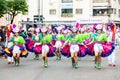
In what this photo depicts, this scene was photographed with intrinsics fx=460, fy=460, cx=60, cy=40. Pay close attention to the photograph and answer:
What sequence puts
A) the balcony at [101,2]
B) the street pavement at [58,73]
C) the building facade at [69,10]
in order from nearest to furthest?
1. the street pavement at [58,73]
2. the building facade at [69,10]
3. the balcony at [101,2]

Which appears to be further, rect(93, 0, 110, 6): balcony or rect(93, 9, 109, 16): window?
rect(93, 0, 110, 6): balcony

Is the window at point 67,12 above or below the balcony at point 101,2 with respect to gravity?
below

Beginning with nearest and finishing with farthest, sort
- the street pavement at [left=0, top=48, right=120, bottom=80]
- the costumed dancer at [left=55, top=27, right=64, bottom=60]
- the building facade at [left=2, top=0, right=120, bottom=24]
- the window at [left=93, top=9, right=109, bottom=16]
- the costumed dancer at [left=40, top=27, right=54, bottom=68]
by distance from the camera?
the street pavement at [left=0, top=48, right=120, bottom=80]
the costumed dancer at [left=40, top=27, right=54, bottom=68]
the costumed dancer at [left=55, top=27, right=64, bottom=60]
the building facade at [left=2, top=0, right=120, bottom=24]
the window at [left=93, top=9, right=109, bottom=16]

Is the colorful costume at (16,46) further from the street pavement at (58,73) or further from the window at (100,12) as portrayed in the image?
the window at (100,12)

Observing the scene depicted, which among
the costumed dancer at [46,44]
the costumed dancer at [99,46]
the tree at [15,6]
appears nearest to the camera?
the costumed dancer at [99,46]

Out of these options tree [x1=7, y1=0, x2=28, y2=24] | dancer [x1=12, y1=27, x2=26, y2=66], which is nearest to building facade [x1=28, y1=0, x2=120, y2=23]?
tree [x1=7, y1=0, x2=28, y2=24]

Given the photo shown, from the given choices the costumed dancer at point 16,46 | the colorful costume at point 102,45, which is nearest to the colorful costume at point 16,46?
the costumed dancer at point 16,46

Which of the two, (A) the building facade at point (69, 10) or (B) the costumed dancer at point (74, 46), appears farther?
(A) the building facade at point (69, 10)

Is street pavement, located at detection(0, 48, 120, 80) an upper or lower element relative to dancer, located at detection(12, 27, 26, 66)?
lower

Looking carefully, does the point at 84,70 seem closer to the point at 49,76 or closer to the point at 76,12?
the point at 49,76

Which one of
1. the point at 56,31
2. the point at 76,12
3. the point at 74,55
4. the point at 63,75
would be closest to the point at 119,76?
the point at 63,75

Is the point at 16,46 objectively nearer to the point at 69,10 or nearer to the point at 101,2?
the point at 69,10

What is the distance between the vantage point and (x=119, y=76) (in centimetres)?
1633

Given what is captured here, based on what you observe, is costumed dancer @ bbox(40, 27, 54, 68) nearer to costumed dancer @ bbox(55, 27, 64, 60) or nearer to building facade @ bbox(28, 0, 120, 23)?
costumed dancer @ bbox(55, 27, 64, 60)
